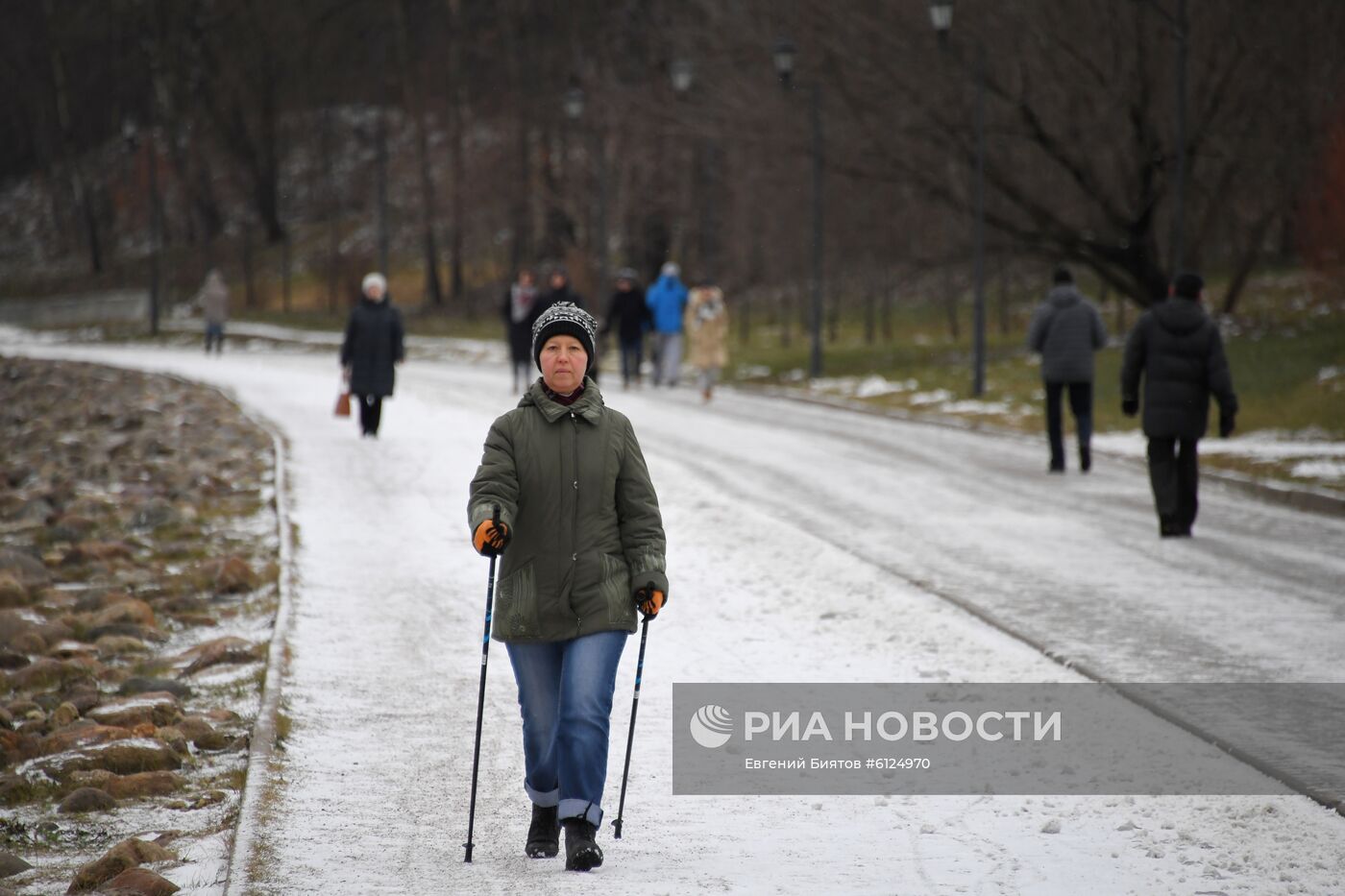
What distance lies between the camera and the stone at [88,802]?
6.93 metres

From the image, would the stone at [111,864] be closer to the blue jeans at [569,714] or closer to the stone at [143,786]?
the stone at [143,786]

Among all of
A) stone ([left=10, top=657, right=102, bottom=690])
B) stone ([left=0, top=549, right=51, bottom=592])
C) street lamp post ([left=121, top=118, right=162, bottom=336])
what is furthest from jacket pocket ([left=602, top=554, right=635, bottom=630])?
street lamp post ([left=121, top=118, right=162, bottom=336])

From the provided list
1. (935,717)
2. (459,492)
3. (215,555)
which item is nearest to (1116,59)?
(459,492)

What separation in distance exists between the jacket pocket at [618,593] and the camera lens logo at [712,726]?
2.04 m

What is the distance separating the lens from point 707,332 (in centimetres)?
2689

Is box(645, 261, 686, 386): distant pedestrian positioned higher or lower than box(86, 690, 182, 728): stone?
higher

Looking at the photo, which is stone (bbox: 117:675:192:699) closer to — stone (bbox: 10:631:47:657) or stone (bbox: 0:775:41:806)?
stone (bbox: 0:775:41:806)

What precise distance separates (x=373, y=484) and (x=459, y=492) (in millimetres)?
989

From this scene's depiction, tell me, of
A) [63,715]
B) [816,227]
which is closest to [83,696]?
[63,715]

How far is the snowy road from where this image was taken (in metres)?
5.77

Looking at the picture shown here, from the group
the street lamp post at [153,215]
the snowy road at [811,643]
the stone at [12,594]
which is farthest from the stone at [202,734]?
the street lamp post at [153,215]

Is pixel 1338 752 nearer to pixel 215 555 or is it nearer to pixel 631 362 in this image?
pixel 215 555

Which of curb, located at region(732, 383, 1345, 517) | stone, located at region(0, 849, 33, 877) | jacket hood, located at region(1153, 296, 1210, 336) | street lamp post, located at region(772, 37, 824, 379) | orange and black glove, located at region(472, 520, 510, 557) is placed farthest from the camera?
street lamp post, located at region(772, 37, 824, 379)

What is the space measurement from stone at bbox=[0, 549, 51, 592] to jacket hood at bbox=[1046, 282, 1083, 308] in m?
10.0
